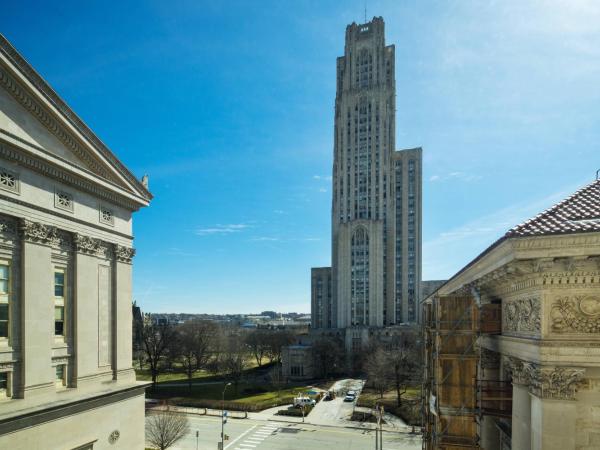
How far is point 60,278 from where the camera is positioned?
17469 mm

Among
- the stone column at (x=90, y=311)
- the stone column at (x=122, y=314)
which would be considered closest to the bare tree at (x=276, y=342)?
the stone column at (x=122, y=314)

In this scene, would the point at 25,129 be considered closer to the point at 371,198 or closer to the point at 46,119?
the point at 46,119

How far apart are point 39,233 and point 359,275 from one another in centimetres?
8870

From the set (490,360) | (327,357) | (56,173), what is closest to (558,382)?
(490,360)

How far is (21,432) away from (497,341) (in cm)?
1737

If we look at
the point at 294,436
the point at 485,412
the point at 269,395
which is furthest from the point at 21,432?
the point at 269,395

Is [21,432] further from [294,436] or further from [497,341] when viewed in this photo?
[294,436]

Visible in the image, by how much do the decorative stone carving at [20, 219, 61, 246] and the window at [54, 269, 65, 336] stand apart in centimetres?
150

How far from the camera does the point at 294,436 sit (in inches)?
1499

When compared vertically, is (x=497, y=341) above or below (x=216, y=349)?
above

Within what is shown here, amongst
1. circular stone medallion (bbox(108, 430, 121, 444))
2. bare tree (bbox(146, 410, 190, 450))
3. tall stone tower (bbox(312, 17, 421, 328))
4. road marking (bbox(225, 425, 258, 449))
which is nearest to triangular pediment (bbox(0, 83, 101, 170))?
circular stone medallion (bbox(108, 430, 121, 444))

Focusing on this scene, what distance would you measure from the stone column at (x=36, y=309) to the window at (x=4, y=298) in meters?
0.46

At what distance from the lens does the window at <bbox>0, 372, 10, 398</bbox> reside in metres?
14.5

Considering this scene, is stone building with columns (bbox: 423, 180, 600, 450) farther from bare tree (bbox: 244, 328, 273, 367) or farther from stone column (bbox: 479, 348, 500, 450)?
bare tree (bbox: 244, 328, 273, 367)
